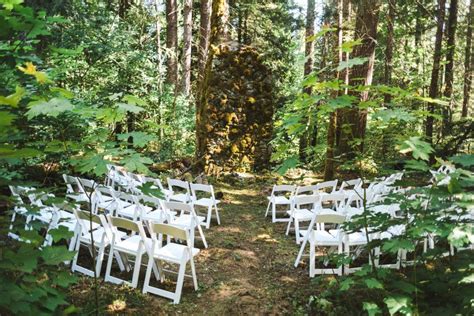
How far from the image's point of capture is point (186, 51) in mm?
14758

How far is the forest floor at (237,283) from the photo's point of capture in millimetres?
4488

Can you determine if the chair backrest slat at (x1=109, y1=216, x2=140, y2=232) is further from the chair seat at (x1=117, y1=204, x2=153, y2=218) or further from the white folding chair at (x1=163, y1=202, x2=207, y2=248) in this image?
the chair seat at (x1=117, y1=204, x2=153, y2=218)

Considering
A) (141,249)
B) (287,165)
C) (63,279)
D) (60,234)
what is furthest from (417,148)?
(141,249)

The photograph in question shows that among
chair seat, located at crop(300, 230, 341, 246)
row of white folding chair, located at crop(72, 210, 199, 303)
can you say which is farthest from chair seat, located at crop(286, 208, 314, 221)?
row of white folding chair, located at crop(72, 210, 199, 303)

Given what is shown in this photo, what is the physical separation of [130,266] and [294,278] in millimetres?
2492

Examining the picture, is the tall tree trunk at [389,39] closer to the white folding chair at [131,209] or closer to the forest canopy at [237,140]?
the forest canopy at [237,140]

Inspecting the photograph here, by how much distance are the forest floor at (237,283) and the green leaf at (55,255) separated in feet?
6.64

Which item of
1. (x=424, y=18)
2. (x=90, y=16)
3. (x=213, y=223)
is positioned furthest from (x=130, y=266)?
(x=424, y=18)

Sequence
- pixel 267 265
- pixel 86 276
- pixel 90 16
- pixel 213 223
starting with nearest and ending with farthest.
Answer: pixel 86 276 → pixel 267 265 → pixel 213 223 → pixel 90 16

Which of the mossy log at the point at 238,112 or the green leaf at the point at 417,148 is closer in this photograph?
the green leaf at the point at 417,148

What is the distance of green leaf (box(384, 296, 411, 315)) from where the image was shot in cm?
312

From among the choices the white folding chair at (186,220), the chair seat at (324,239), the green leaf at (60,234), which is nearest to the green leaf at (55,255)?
the green leaf at (60,234)

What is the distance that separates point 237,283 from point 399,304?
2631 millimetres

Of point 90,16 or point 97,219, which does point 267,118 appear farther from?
point 97,219
